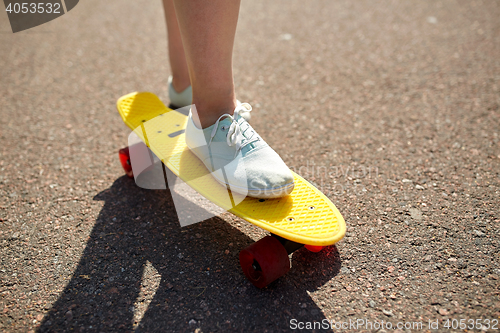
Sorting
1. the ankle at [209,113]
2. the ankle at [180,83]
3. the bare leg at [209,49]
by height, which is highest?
the bare leg at [209,49]

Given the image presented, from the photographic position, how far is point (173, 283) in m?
1.47

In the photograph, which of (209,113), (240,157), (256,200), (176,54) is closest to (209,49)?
(209,113)

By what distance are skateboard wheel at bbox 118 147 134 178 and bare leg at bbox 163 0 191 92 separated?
1.81 feet

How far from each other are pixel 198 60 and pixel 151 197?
74 cm

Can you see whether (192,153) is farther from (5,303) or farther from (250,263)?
(5,303)

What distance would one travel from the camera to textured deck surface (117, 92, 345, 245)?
4.52 ft

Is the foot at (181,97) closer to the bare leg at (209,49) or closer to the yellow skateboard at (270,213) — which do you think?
the yellow skateboard at (270,213)

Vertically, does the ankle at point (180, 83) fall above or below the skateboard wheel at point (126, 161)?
above

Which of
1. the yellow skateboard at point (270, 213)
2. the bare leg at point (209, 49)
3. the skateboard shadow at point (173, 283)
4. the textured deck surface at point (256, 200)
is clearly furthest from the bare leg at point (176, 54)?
the skateboard shadow at point (173, 283)

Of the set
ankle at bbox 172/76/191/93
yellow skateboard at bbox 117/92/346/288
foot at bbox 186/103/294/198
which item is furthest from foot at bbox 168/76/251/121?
foot at bbox 186/103/294/198

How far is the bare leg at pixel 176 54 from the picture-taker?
2.15 metres

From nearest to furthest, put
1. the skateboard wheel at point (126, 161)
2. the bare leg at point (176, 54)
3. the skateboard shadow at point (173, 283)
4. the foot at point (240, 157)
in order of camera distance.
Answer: the skateboard shadow at point (173, 283)
the foot at point (240, 157)
the skateboard wheel at point (126, 161)
the bare leg at point (176, 54)

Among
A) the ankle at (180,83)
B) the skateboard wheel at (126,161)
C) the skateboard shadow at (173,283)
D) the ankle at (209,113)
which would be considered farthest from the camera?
the ankle at (180,83)

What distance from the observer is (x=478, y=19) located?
355 centimetres
